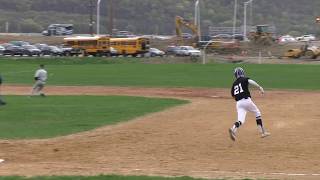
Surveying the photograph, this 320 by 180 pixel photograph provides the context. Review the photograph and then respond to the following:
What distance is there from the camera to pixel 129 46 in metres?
95.9

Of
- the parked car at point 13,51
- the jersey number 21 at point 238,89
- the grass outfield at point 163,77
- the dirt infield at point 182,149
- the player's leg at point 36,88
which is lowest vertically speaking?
the grass outfield at point 163,77

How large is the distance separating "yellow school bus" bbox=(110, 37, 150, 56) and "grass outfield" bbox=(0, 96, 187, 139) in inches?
2226

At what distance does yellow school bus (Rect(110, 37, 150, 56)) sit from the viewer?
95.2m

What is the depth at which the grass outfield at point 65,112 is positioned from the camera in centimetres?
2348

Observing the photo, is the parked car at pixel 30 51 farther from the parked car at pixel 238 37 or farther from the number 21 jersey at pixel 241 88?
the number 21 jersey at pixel 241 88

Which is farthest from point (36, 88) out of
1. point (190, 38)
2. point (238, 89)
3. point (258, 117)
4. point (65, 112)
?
point (190, 38)

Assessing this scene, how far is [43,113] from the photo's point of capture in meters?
28.9

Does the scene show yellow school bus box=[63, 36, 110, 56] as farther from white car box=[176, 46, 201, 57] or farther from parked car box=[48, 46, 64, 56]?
white car box=[176, 46, 201, 57]

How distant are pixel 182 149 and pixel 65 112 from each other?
11.1 meters

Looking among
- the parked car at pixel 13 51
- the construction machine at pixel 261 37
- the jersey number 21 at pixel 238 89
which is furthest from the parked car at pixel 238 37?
the jersey number 21 at pixel 238 89

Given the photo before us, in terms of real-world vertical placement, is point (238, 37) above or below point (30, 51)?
above

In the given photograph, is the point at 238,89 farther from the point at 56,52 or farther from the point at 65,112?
the point at 56,52

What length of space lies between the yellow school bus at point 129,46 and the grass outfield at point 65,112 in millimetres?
56548

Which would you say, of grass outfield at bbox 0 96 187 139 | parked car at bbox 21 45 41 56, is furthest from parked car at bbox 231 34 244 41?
grass outfield at bbox 0 96 187 139
